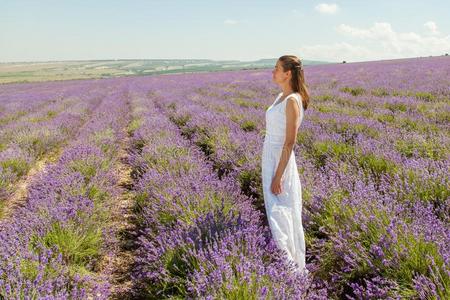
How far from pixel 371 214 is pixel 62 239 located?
2.26 metres

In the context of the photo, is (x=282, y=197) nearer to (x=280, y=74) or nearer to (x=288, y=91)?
(x=288, y=91)

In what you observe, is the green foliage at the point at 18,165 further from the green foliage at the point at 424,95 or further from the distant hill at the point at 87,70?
the distant hill at the point at 87,70

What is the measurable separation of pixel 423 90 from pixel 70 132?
9.40 metres

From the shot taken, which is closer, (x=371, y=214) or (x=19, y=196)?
(x=371, y=214)

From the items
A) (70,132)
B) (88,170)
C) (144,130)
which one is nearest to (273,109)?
(88,170)

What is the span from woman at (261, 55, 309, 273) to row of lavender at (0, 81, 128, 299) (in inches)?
47.7

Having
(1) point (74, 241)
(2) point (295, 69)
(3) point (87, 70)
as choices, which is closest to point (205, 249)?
(1) point (74, 241)

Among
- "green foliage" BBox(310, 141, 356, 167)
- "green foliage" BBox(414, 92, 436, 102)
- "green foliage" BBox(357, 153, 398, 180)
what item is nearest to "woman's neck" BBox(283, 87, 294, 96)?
"green foliage" BBox(357, 153, 398, 180)

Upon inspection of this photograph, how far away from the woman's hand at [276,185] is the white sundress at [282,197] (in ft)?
0.18

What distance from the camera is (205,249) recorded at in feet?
7.04

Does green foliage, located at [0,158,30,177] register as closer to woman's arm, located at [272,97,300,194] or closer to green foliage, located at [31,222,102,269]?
green foliage, located at [31,222,102,269]

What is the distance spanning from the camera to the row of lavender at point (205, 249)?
74.5 inches

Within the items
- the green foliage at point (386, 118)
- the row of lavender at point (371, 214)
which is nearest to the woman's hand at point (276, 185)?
the row of lavender at point (371, 214)

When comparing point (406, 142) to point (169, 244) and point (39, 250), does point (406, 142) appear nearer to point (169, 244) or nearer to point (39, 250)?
point (169, 244)
